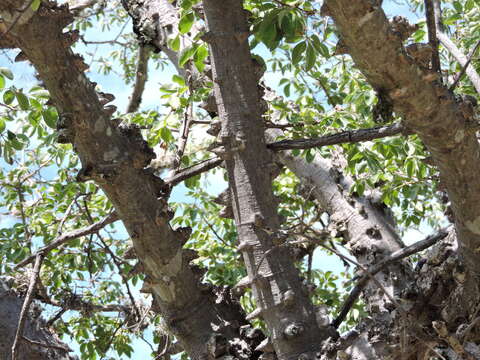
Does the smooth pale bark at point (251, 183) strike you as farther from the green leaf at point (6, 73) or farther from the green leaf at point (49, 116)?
the green leaf at point (6, 73)

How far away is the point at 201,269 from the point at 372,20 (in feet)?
4.20

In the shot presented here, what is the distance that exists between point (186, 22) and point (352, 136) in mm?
830

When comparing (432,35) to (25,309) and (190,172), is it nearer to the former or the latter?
(190,172)

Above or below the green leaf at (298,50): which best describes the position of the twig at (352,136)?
below

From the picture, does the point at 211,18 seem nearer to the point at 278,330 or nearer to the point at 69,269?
the point at 278,330

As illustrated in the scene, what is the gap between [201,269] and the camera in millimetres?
2357

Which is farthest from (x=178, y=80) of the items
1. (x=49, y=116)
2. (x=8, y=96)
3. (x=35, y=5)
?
(x=35, y=5)

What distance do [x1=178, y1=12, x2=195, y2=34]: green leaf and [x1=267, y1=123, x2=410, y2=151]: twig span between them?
592mm

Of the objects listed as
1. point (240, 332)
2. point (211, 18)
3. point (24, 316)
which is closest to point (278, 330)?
point (240, 332)

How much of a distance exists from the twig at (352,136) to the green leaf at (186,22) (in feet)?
1.94

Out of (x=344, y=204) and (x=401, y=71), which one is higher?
(x=344, y=204)

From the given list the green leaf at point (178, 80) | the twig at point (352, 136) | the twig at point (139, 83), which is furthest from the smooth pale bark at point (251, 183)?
the twig at point (139, 83)

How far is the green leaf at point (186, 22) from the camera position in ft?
7.57

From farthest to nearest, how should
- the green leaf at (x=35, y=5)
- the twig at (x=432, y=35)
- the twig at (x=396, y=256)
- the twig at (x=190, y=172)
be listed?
the twig at (x=190, y=172) → the twig at (x=396, y=256) → the green leaf at (x=35, y=5) → the twig at (x=432, y=35)
